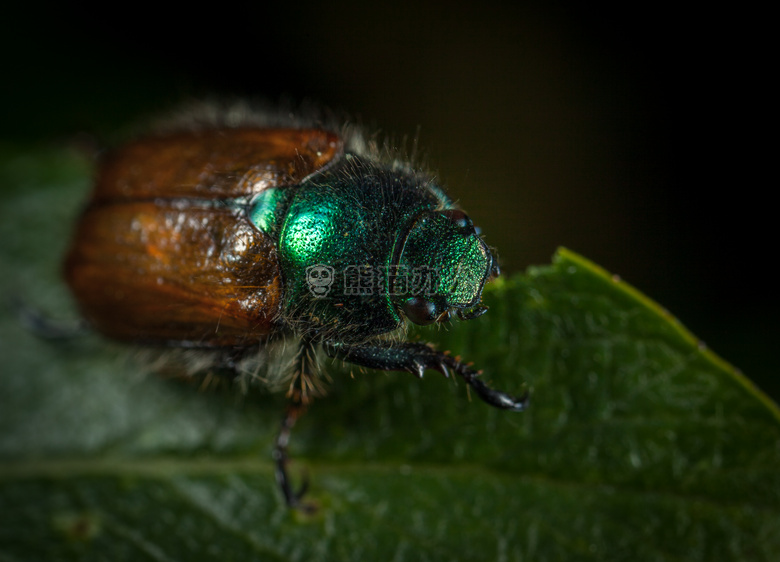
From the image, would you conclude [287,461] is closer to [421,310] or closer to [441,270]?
[421,310]

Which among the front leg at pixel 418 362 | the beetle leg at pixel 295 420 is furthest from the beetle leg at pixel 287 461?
the front leg at pixel 418 362

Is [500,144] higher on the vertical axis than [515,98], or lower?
lower

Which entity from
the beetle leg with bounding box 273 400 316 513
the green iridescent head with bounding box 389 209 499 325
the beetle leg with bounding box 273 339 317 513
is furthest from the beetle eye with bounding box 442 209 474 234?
the beetle leg with bounding box 273 400 316 513

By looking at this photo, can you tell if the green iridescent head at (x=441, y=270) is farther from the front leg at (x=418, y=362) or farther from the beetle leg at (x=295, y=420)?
the beetle leg at (x=295, y=420)

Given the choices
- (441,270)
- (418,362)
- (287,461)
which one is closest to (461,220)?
(441,270)

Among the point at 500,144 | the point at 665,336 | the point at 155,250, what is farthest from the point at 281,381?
the point at 500,144

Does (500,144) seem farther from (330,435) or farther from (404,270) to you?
(330,435)

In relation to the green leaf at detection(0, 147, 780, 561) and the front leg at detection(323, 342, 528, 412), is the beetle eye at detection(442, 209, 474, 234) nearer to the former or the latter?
the green leaf at detection(0, 147, 780, 561)
